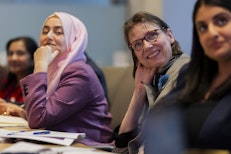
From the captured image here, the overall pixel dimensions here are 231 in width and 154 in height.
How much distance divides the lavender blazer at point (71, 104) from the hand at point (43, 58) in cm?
4

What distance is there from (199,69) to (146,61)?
1.67ft

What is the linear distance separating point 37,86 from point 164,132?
1.39 metres

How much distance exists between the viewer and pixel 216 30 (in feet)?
3.84

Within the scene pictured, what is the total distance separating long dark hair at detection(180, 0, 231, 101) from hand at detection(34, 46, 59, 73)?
0.88 m

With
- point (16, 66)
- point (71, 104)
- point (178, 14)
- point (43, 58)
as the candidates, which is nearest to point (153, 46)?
point (71, 104)

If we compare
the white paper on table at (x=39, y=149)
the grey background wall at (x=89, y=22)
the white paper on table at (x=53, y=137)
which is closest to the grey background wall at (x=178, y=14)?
the grey background wall at (x=89, y=22)

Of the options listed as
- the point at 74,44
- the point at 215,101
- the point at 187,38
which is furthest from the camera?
the point at 187,38

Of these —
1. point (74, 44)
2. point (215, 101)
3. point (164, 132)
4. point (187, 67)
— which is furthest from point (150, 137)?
point (74, 44)

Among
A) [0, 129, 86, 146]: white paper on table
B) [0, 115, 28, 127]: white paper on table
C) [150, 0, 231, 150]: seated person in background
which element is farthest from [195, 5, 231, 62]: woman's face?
[0, 115, 28, 127]: white paper on table

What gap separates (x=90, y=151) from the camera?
142 centimetres

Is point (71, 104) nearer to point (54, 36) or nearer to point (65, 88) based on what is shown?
point (65, 88)

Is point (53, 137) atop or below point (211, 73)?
below

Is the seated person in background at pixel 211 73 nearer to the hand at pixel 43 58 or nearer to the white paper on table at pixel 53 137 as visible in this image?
A: the white paper on table at pixel 53 137

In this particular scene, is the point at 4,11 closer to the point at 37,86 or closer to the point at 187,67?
the point at 37,86
